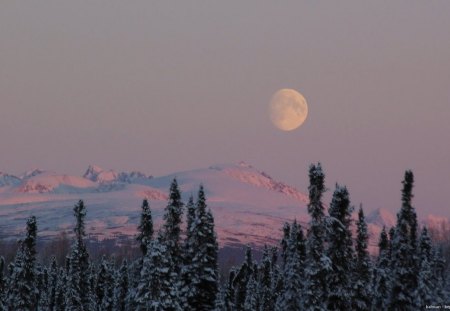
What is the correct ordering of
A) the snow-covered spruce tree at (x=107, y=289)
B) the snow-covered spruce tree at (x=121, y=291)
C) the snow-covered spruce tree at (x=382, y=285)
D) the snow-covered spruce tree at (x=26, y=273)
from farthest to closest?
the snow-covered spruce tree at (x=107, y=289) → the snow-covered spruce tree at (x=121, y=291) → the snow-covered spruce tree at (x=382, y=285) → the snow-covered spruce tree at (x=26, y=273)

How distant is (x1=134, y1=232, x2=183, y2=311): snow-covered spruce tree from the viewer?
5997cm

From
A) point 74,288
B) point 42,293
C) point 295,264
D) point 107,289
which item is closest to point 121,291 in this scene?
point 107,289

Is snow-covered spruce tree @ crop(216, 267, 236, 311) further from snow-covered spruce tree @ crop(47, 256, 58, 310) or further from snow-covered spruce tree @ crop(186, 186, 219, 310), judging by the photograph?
snow-covered spruce tree @ crop(47, 256, 58, 310)

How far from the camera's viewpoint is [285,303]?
76.3m

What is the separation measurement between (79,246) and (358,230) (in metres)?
30.5

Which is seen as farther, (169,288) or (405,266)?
(405,266)

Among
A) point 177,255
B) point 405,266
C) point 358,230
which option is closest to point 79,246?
point 177,255

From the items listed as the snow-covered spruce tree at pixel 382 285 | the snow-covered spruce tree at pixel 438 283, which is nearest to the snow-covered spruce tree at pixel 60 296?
the snow-covered spruce tree at pixel 438 283

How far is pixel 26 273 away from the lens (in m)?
73.6

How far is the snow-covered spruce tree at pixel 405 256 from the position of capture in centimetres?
6475

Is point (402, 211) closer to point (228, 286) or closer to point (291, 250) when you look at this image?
point (291, 250)

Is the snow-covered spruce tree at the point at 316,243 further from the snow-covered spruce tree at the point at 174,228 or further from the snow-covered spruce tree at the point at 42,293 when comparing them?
the snow-covered spruce tree at the point at 42,293

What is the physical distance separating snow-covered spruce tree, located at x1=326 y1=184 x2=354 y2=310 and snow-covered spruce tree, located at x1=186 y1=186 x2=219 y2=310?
13.4 metres

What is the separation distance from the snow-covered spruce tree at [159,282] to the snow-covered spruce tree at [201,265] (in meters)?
3.60
